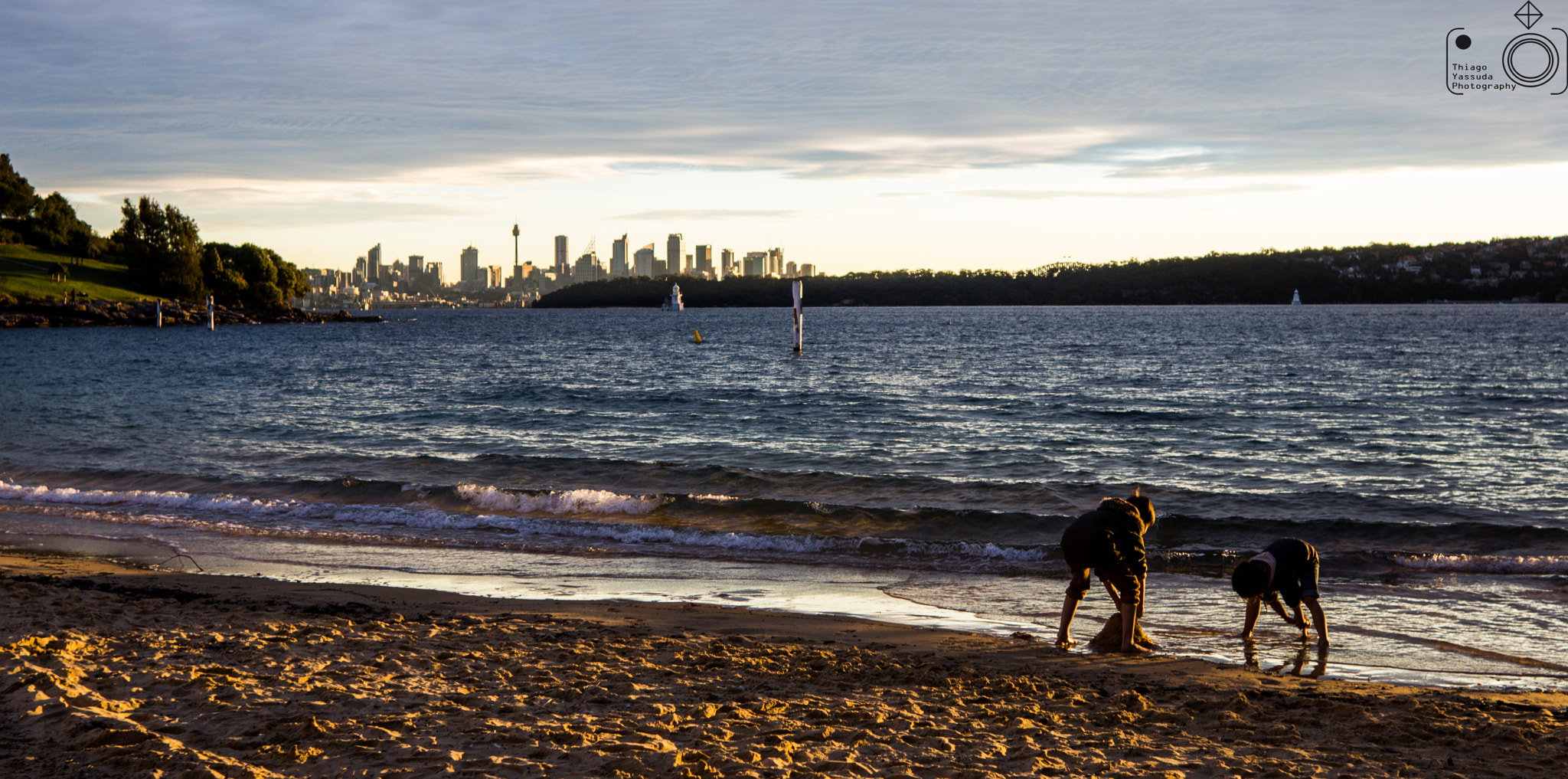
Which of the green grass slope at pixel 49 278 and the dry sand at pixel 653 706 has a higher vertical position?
the green grass slope at pixel 49 278

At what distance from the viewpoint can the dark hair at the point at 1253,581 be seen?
338 inches

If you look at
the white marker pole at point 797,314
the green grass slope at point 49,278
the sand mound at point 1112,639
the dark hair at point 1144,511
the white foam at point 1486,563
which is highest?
the green grass slope at point 49,278

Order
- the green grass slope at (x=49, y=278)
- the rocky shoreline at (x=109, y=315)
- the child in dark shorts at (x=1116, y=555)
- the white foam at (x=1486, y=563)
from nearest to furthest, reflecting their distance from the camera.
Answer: the child in dark shorts at (x=1116, y=555), the white foam at (x=1486, y=563), the rocky shoreline at (x=109, y=315), the green grass slope at (x=49, y=278)

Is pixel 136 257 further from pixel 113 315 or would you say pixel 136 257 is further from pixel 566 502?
pixel 566 502

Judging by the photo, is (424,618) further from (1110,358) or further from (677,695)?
(1110,358)

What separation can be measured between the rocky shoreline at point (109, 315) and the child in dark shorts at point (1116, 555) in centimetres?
12432

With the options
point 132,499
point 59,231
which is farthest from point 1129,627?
point 59,231

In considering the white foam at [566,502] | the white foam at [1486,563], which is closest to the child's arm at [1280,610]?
the white foam at [1486,563]

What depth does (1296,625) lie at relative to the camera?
9.10 metres

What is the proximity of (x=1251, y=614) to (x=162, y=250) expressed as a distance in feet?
531

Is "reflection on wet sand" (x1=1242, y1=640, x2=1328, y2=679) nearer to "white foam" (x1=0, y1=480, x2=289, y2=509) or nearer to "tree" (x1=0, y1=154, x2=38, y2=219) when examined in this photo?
"white foam" (x1=0, y1=480, x2=289, y2=509)

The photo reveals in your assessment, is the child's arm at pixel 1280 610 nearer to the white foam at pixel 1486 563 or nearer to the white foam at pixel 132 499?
the white foam at pixel 1486 563

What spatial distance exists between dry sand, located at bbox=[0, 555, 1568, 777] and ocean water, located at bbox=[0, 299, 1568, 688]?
1668mm

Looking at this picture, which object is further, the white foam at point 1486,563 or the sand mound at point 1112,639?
the white foam at point 1486,563
